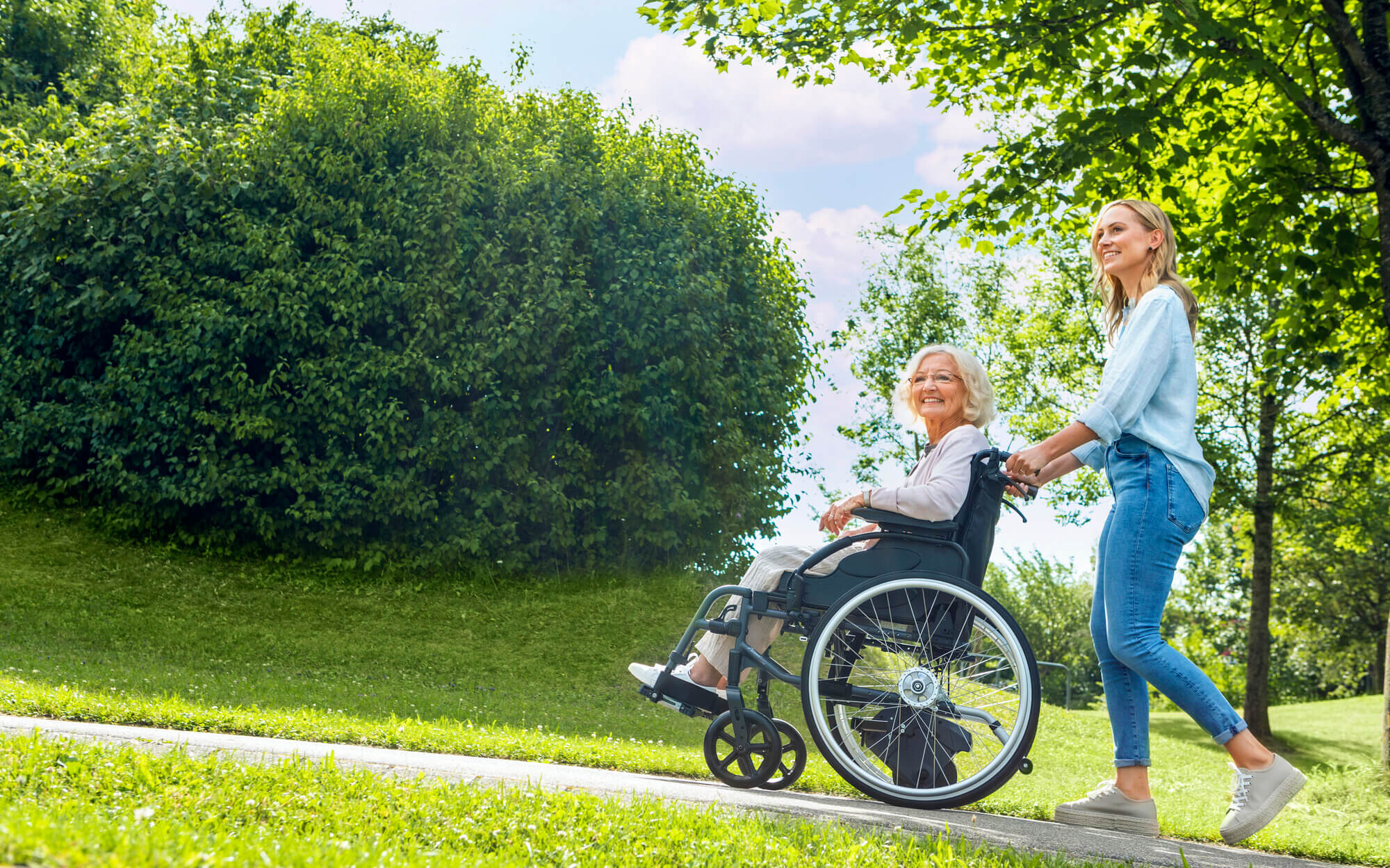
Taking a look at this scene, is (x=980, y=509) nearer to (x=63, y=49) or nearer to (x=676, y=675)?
(x=676, y=675)

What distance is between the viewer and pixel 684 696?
444 centimetres

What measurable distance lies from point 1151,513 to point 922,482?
1.00 m

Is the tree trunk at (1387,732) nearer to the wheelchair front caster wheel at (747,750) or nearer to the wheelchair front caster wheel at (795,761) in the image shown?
the wheelchair front caster wheel at (795,761)

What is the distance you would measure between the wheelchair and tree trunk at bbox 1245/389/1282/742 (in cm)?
1569

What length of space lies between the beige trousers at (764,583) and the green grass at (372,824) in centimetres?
73

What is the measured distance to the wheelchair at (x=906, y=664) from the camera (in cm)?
401

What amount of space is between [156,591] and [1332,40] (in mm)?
13647

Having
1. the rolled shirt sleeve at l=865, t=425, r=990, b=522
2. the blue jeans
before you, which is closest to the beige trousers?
the rolled shirt sleeve at l=865, t=425, r=990, b=522

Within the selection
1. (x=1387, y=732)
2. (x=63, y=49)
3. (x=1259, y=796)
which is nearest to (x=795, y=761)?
(x=1259, y=796)

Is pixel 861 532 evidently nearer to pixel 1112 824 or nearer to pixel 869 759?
pixel 869 759

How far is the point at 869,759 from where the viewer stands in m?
4.24

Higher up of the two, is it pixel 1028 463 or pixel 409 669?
pixel 1028 463

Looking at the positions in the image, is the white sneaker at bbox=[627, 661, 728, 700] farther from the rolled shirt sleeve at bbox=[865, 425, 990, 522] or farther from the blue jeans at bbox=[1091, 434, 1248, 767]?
the blue jeans at bbox=[1091, 434, 1248, 767]

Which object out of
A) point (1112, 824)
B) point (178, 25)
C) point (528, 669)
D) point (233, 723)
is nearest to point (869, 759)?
point (1112, 824)
